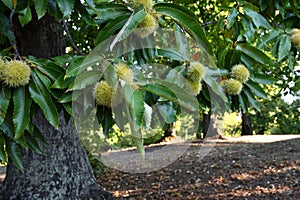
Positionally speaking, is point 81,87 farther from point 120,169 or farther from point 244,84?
point 120,169

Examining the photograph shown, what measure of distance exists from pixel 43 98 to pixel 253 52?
35.2 inches

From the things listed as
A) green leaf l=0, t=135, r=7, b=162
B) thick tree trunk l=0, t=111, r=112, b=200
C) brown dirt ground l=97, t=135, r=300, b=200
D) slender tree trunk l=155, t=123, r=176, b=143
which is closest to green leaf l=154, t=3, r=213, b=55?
green leaf l=0, t=135, r=7, b=162

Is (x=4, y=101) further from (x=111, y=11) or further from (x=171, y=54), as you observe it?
(x=171, y=54)

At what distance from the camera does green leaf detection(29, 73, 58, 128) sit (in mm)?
1100

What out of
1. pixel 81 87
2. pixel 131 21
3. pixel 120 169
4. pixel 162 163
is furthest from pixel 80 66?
pixel 120 169

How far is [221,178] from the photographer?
390cm

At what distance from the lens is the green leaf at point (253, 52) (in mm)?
1566

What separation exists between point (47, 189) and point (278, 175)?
2.24m

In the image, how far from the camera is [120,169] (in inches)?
212

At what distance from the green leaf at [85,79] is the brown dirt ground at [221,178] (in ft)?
8.33

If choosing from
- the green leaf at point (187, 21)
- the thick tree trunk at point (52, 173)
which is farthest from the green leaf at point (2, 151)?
the thick tree trunk at point (52, 173)

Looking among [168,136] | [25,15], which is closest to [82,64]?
[25,15]

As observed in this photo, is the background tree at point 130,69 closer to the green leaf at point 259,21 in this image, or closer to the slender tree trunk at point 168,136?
the green leaf at point 259,21

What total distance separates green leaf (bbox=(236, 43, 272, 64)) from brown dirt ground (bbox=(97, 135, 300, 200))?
194 centimetres
